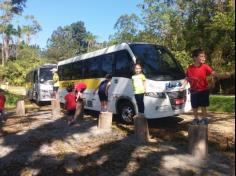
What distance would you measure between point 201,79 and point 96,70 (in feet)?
22.5

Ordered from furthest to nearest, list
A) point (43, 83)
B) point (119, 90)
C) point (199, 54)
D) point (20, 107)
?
point (43, 83), point (20, 107), point (119, 90), point (199, 54)

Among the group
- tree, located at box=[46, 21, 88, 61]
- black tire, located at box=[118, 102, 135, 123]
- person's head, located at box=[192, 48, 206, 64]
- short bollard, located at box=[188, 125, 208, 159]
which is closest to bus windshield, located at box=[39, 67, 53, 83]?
black tire, located at box=[118, 102, 135, 123]

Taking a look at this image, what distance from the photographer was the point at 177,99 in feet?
35.3

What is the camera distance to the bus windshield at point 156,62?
10844 millimetres

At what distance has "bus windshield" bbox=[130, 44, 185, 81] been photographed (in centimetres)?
1084

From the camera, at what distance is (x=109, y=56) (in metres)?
12.7

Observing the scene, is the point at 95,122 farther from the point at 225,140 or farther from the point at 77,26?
the point at 77,26

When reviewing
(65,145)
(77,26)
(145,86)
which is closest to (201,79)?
(145,86)

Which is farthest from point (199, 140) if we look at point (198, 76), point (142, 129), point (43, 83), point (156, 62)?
point (43, 83)

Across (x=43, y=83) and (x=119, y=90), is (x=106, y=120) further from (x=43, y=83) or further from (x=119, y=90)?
(x=43, y=83)

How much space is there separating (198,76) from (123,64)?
450 centimetres

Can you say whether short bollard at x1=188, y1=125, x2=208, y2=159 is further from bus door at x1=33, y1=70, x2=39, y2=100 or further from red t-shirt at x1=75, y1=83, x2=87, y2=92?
bus door at x1=33, y1=70, x2=39, y2=100

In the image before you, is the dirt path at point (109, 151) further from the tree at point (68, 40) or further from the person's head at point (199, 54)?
the tree at point (68, 40)

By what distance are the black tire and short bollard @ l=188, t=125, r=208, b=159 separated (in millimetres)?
3939
